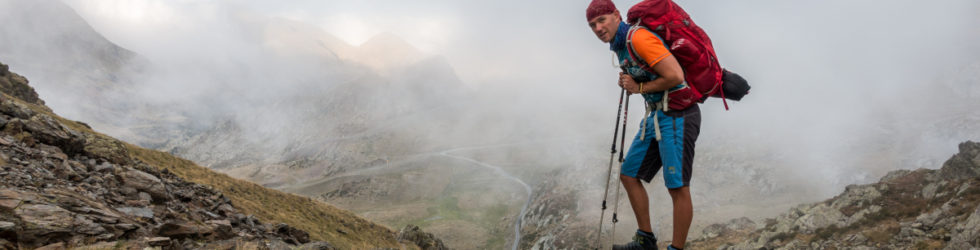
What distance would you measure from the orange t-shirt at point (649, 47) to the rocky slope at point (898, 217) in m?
10.8

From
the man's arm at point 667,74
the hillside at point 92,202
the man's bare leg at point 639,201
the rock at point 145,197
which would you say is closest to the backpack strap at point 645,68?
the man's arm at point 667,74

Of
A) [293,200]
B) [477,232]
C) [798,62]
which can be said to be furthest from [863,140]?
[293,200]

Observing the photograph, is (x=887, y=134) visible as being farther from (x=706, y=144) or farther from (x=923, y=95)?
(x=923, y=95)

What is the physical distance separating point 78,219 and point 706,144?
125379mm

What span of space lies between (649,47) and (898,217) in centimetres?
2598

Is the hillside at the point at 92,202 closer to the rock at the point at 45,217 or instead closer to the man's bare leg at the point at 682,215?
the rock at the point at 45,217

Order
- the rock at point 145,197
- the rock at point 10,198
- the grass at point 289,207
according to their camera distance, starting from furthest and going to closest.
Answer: the grass at point 289,207 → the rock at point 145,197 → the rock at point 10,198

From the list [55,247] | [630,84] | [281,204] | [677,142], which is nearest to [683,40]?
[630,84]

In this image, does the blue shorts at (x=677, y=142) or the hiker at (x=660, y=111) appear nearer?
the hiker at (x=660, y=111)

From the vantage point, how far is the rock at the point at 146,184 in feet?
37.6

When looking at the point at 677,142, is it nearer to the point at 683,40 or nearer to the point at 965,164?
the point at 683,40

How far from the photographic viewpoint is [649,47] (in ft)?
16.2

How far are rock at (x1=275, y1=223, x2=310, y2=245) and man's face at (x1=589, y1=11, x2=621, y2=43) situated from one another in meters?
12.0

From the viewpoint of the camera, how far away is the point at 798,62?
16950cm
